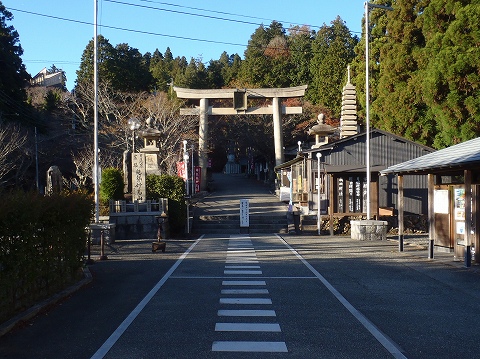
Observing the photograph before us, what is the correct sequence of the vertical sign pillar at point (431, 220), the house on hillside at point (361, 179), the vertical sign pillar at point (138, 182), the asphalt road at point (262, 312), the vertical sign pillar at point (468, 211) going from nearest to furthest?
the asphalt road at point (262, 312) → the vertical sign pillar at point (468, 211) → the vertical sign pillar at point (431, 220) → the vertical sign pillar at point (138, 182) → the house on hillside at point (361, 179)

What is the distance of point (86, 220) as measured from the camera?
39.8ft

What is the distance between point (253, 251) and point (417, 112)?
17.0 m

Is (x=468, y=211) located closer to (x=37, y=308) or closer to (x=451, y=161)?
(x=451, y=161)

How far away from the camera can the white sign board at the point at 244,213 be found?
26.1 m

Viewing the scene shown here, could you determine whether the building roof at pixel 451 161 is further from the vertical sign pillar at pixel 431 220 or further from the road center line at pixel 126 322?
the road center line at pixel 126 322

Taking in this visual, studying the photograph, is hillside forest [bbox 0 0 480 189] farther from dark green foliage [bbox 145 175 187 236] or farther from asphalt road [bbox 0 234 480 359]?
asphalt road [bbox 0 234 480 359]

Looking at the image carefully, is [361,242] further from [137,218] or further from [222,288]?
[222,288]

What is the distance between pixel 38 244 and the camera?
30.6 ft

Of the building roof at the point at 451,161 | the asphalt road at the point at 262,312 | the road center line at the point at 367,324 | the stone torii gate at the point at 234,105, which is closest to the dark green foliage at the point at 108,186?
the asphalt road at the point at 262,312

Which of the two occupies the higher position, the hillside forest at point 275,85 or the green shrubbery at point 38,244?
the hillside forest at point 275,85

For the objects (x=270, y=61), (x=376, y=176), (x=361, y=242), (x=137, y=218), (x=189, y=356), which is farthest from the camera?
(x=270, y=61)

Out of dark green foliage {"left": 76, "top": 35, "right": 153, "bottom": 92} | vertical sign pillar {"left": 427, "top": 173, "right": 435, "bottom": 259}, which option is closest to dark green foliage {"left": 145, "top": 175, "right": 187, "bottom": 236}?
vertical sign pillar {"left": 427, "top": 173, "right": 435, "bottom": 259}

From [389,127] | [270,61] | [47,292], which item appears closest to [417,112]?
[389,127]

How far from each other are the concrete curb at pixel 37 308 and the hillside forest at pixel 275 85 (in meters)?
8.70
